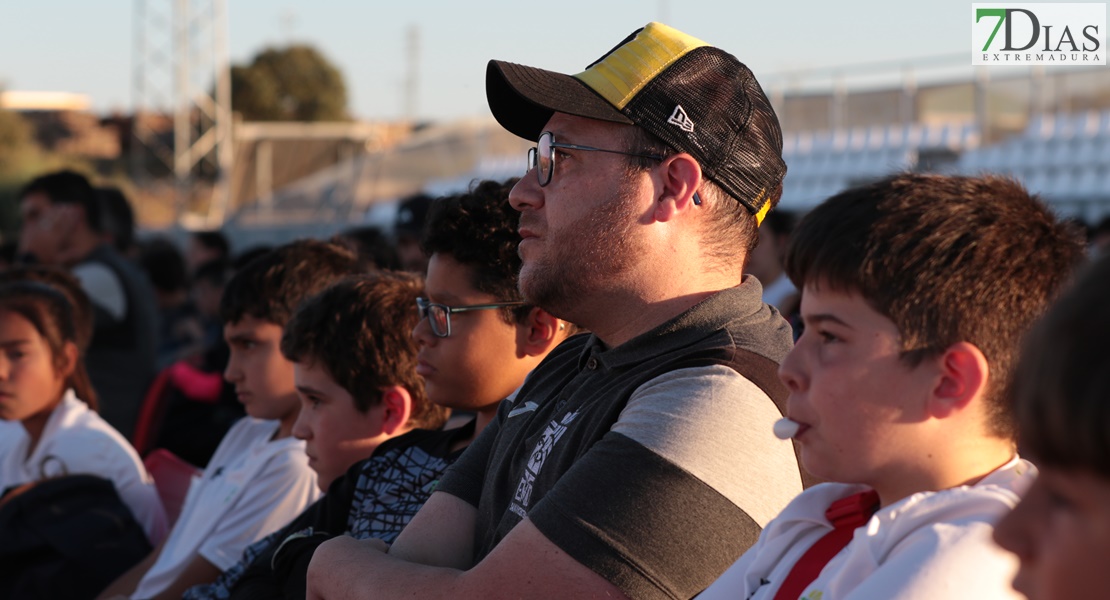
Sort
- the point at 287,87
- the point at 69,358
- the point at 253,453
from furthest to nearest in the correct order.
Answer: the point at 287,87 → the point at 69,358 → the point at 253,453

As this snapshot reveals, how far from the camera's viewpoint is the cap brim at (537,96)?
2.26 metres

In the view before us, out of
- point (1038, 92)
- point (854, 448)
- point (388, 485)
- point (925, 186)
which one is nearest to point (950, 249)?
point (925, 186)

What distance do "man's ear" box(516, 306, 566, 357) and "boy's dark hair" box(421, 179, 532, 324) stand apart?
0.08ft

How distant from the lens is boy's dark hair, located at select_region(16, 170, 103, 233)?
672cm

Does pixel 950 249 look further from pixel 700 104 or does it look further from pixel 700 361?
pixel 700 104

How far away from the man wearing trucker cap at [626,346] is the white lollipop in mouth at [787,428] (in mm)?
245

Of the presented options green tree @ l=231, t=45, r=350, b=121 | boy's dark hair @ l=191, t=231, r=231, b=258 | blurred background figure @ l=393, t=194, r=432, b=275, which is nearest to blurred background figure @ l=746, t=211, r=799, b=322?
blurred background figure @ l=393, t=194, r=432, b=275

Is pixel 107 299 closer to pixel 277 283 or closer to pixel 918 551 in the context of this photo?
pixel 277 283

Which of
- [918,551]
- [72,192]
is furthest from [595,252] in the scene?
[72,192]

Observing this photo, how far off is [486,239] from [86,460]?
191 centimetres

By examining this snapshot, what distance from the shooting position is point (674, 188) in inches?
88.9

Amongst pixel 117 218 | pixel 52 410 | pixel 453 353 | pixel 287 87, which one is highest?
pixel 453 353

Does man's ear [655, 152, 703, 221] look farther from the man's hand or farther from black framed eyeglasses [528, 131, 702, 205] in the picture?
the man's hand

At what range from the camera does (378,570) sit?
2055 mm
